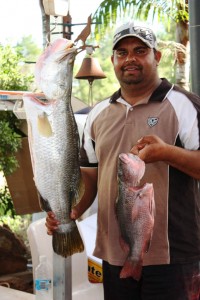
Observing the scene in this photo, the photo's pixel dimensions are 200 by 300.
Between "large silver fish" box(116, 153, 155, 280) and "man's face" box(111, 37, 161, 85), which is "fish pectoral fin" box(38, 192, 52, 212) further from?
"man's face" box(111, 37, 161, 85)

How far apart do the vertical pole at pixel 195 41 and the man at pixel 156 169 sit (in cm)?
90

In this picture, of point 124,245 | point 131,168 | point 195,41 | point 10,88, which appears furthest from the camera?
point 10,88

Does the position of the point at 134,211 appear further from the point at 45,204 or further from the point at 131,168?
the point at 45,204

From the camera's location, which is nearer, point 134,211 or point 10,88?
point 134,211

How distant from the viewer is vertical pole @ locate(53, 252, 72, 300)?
9.05 ft

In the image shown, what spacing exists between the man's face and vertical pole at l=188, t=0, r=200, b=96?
936 mm

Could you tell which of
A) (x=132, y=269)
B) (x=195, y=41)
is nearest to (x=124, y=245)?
(x=132, y=269)

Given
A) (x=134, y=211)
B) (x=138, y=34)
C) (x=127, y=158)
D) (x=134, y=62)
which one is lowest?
(x=134, y=211)

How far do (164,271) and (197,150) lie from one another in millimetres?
607

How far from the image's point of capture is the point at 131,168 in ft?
7.58

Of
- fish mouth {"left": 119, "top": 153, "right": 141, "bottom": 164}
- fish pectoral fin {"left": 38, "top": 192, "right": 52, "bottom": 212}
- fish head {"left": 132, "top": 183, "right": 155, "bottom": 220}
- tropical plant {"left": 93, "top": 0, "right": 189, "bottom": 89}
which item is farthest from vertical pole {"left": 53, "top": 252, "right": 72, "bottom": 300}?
tropical plant {"left": 93, "top": 0, "right": 189, "bottom": 89}

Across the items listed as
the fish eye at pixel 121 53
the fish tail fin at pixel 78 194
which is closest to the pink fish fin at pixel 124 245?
the fish tail fin at pixel 78 194

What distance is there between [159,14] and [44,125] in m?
6.74

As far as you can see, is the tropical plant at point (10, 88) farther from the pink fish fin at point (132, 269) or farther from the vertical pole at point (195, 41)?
the pink fish fin at point (132, 269)
